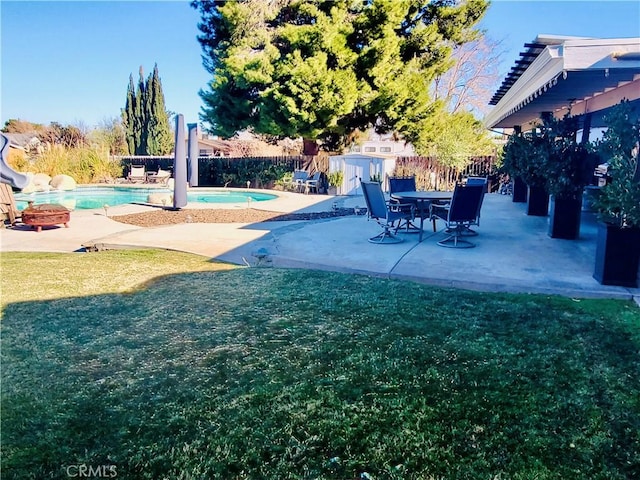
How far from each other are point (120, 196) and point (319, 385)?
1866 cm

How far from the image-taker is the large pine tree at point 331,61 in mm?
18578

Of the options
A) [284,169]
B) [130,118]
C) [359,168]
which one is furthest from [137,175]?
[359,168]

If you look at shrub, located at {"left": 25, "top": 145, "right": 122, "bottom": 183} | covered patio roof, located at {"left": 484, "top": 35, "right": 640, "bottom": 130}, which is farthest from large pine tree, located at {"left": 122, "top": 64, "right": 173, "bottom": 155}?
covered patio roof, located at {"left": 484, "top": 35, "right": 640, "bottom": 130}

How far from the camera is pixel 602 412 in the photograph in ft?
8.57


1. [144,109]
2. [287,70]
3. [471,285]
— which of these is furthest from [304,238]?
[144,109]

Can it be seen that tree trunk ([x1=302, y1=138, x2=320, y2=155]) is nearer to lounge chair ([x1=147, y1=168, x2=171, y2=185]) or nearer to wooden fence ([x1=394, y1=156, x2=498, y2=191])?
wooden fence ([x1=394, y1=156, x2=498, y2=191])

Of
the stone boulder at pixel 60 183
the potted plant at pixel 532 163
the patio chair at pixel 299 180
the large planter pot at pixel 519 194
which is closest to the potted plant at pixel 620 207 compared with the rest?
the potted plant at pixel 532 163

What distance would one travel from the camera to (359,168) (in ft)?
60.4

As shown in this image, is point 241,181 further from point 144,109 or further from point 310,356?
point 310,356

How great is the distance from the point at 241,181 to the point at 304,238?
48.6 feet

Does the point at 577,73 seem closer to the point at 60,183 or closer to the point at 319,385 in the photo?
the point at 319,385

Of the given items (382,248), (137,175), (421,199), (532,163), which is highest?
(532,163)

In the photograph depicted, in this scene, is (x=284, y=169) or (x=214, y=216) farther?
(x=284, y=169)

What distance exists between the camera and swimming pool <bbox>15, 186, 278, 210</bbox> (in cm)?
1748
